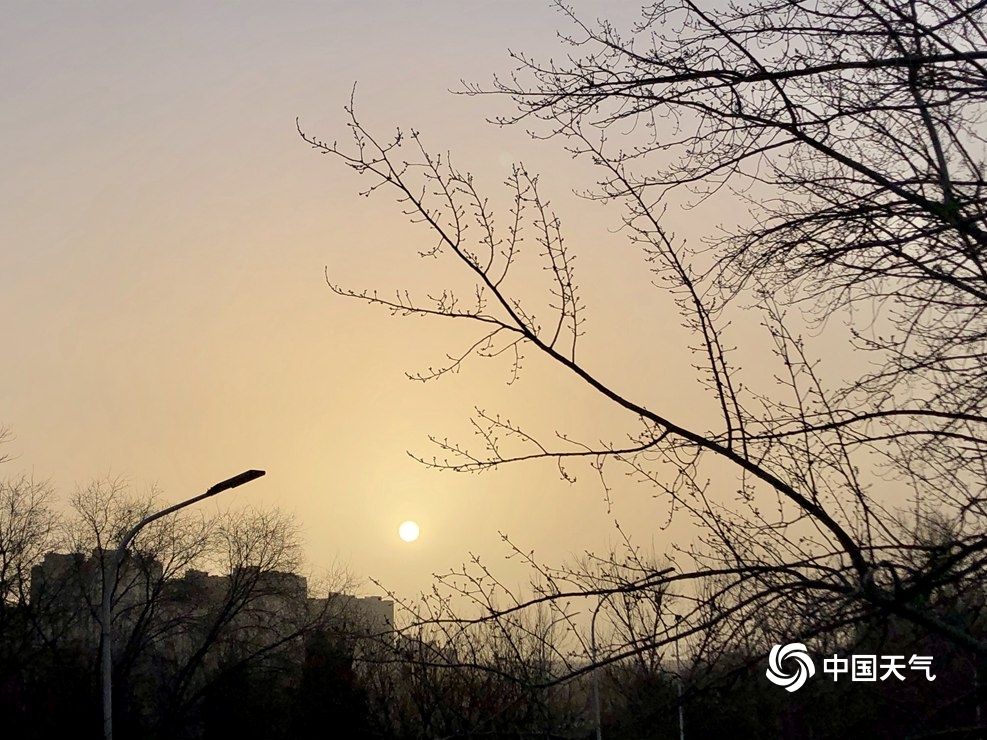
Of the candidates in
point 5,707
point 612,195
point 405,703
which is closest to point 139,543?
point 5,707

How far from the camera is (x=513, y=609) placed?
457 centimetres

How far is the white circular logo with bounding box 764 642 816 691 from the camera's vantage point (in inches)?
170

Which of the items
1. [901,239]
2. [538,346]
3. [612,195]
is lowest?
[538,346]

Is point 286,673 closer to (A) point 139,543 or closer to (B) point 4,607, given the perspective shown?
(A) point 139,543

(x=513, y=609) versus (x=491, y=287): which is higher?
(x=491, y=287)

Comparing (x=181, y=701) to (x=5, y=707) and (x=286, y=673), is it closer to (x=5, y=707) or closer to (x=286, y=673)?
(x=286, y=673)

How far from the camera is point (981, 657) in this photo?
4.43 meters

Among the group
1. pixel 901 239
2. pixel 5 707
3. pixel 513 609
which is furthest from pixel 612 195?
pixel 5 707

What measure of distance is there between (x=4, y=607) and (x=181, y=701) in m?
9.32

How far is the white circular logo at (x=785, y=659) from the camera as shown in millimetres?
4312

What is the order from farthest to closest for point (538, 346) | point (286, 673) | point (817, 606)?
point (286, 673)
point (538, 346)
point (817, 606)

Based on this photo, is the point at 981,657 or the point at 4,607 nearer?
the point at 981,657

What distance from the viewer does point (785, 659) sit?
14.3 ft

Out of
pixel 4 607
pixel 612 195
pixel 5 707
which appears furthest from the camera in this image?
pixel 5 707
